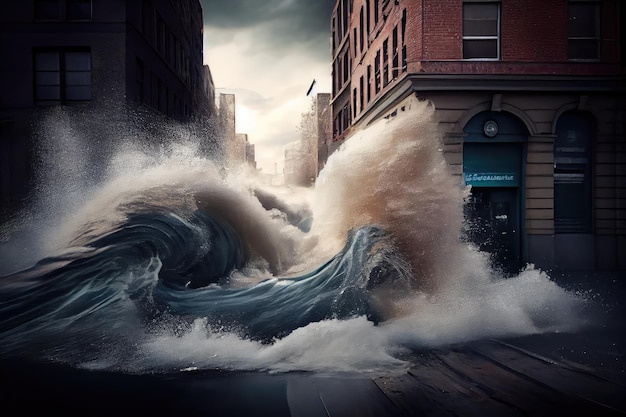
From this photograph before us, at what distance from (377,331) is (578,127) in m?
12.2

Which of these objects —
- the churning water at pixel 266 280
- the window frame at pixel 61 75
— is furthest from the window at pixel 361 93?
the churning water at pixel 266 280

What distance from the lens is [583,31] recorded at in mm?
14281

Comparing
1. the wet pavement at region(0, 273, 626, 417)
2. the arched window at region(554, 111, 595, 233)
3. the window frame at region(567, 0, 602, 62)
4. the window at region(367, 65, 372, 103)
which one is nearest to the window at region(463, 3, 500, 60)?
the window frame at region(567, 0, 602, 62)

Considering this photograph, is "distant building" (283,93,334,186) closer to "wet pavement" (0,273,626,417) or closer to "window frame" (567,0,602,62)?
"window frame" (567,0,602,62)

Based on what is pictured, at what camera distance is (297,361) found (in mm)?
4621

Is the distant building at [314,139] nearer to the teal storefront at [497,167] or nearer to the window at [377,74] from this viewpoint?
the window at [377,74]

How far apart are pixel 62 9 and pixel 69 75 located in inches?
86.6

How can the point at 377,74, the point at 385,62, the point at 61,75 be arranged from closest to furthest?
the point at 61,75 → the point at 385,62 → the point at 377,74

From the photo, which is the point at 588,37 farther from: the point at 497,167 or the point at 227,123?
the point at 227,123

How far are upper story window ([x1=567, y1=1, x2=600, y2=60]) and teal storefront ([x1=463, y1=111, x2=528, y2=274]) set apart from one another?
250 centimetres

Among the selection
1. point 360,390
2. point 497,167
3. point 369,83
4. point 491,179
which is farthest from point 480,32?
point 360,390

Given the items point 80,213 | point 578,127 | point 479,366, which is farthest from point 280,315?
point 578,127

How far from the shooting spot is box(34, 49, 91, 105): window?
15.9 m

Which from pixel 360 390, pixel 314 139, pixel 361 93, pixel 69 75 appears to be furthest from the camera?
pixel 314 139
